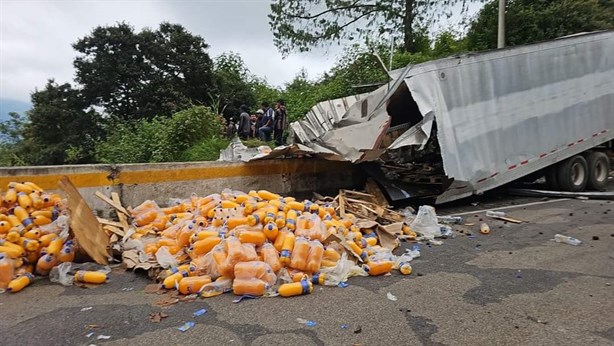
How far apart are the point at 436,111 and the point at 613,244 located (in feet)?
9.73

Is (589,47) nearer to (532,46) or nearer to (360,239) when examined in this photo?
(532,46)

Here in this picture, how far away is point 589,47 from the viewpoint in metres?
8.70

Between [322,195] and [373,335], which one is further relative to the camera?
[322,195]

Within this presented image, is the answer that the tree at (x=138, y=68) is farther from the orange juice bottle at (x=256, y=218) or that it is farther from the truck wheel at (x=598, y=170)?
the orange juice bottle at (x=256, y=218)

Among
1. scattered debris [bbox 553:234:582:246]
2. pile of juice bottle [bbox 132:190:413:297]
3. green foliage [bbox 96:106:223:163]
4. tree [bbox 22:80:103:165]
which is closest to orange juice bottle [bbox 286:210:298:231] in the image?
pile of juice bottle [bbox 132:190:413:297]

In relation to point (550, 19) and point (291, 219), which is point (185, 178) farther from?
point (550, 19)

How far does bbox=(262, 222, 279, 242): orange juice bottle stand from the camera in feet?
13.1

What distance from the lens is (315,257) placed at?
12.7ft

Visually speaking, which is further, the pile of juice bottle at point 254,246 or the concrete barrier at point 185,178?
the concrete barrier at point 185,178

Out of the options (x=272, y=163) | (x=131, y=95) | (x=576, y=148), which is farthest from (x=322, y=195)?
(x=131, y=95)

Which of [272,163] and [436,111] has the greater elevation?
[436,111]

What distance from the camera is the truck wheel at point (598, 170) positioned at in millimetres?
9367

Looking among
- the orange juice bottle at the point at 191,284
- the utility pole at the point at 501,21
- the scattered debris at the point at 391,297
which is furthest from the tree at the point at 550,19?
the orange juice bottle at the point at 191,284

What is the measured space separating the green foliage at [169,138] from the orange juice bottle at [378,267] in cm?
706
